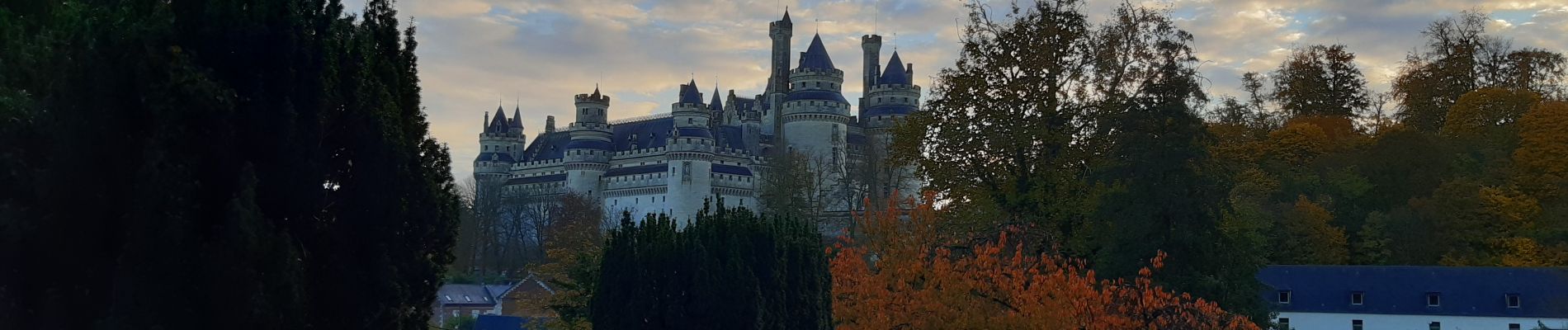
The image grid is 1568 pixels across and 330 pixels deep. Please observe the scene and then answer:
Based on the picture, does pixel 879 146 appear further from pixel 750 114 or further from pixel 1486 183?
pixel 1486 183

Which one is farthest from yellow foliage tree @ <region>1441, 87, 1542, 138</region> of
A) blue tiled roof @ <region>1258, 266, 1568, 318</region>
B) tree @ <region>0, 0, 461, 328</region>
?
tree @ <region>0, 0, 461, 328</region>

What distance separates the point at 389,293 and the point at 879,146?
64.2 m

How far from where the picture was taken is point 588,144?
330ft

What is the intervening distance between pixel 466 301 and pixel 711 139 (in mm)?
35894

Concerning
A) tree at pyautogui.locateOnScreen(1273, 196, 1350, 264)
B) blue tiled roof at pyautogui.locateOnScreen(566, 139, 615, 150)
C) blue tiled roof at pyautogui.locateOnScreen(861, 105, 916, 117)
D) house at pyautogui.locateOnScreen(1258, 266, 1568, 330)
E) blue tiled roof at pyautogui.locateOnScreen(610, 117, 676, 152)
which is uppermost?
blue tiled roof at pyautogui.locateOnScreen(861, 105, 916, 117)

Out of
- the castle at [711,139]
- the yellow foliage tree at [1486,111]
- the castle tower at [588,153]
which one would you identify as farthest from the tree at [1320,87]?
the castle tower at [588,153]

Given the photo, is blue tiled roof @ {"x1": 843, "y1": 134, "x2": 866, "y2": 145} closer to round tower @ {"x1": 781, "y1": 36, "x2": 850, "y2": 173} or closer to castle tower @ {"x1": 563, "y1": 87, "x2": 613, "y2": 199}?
round tower @ {"x1": 781, "y1": 36, "x2": 850, "y2": 173}

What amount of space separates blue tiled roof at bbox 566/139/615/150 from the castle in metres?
0.08

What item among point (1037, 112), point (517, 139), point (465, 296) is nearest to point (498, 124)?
point (517, 139)

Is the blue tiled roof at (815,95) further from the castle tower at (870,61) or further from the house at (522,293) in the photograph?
the house at (522,293)

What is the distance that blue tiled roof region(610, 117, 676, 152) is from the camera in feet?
323

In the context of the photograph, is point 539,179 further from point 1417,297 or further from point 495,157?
point 1417,297

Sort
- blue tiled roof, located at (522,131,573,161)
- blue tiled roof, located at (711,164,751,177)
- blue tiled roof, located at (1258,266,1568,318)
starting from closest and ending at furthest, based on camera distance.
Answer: blue tiled roof, located at (1258,266,1568,318) → blue tiled roof, located at (711,164,751,177) → blue tiled roof, located at (522,131,573,161)

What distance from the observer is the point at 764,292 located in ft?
58.2
